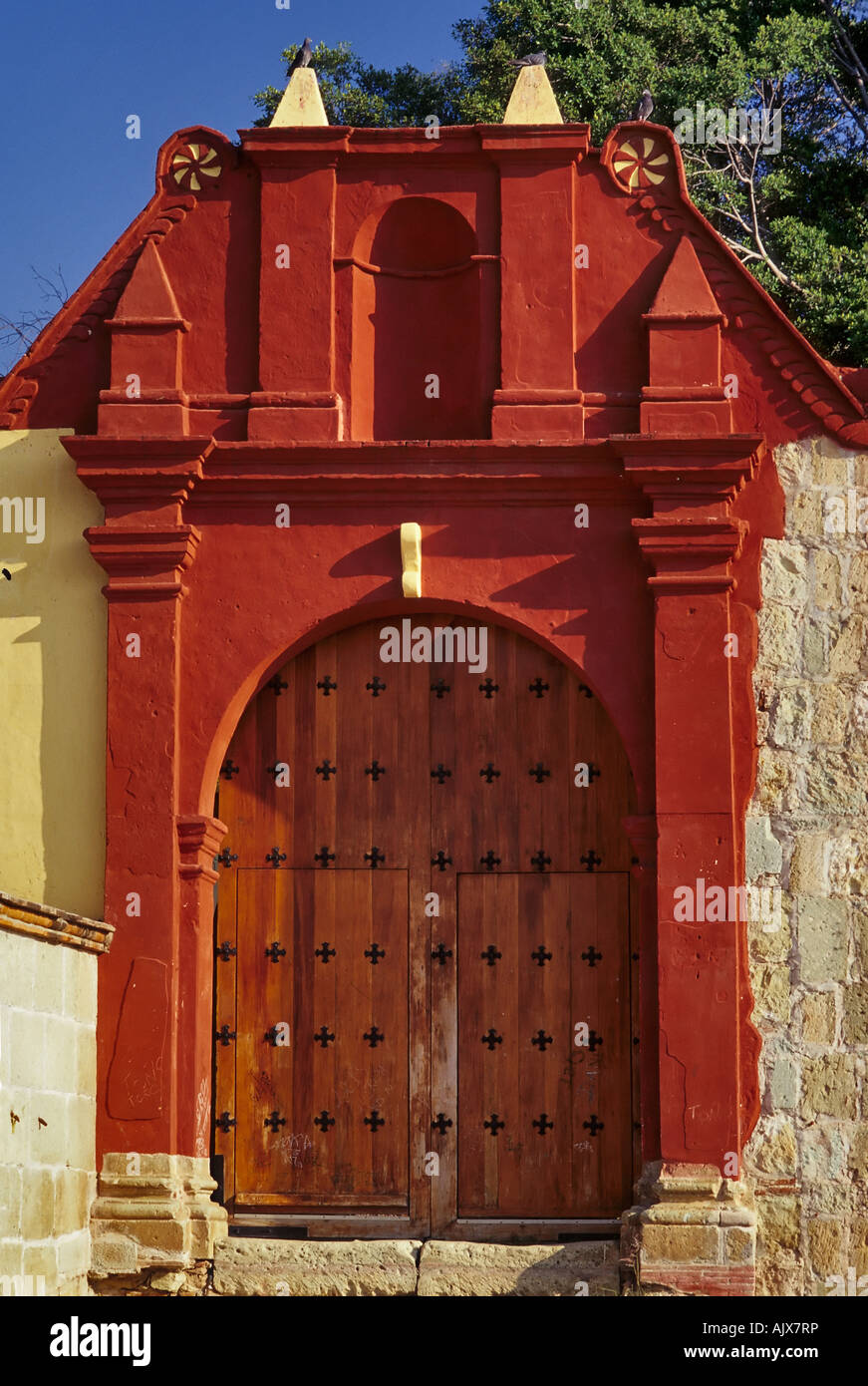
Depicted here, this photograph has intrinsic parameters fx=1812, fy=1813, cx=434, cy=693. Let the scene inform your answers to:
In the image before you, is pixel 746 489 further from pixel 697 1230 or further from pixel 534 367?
pixel 697 1230

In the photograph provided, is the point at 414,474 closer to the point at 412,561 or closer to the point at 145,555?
the point at 412,561

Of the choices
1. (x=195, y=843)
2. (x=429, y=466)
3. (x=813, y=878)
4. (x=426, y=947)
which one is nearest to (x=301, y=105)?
(x=429, y=466)

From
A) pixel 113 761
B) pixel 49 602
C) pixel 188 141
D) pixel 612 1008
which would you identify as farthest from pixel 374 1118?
pixel 188 141

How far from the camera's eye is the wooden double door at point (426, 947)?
8.05 m

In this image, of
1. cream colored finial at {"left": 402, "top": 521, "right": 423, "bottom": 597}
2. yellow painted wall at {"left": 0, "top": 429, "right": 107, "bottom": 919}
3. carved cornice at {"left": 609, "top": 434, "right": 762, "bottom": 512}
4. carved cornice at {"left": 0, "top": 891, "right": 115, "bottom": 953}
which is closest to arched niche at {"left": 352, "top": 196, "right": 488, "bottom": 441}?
cream colored finial at {"left": 402, "top": 521, "right": 423, "bottom": 597}

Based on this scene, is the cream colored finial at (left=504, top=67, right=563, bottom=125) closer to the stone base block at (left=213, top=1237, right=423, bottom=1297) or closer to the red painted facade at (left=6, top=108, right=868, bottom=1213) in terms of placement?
the red painted facade at (left=6, top=108, right=868, bottom=1213)

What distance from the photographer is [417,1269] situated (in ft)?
25.2

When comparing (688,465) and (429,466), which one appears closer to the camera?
(688,465)

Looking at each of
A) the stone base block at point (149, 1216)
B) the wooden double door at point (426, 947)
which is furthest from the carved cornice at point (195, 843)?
the stone base block at point (149, 1216)

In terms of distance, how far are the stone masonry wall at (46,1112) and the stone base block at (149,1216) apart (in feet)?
0.27

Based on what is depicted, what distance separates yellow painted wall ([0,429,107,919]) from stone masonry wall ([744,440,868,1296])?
293 centimetres

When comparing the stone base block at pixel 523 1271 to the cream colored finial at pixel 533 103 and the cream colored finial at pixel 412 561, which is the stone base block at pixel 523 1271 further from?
the cream colored finial at pixel 533 103

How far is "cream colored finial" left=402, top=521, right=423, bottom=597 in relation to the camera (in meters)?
8.08

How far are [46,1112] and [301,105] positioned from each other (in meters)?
4.68
